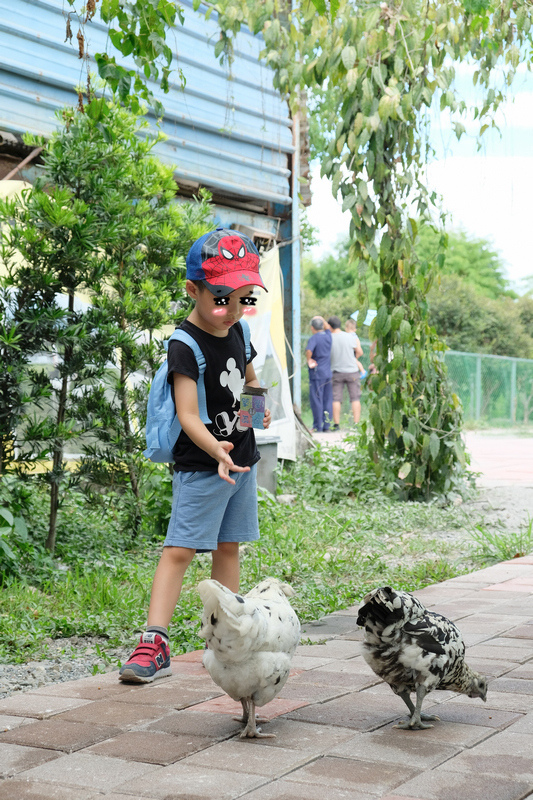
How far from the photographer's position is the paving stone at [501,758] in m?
2.62

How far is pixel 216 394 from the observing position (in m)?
3.69

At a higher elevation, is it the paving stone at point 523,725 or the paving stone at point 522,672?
the paving stone at point 523,725

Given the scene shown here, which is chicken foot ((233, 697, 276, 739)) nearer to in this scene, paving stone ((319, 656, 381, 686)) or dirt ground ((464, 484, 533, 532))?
paving stone ((319, 656, 381, 686))

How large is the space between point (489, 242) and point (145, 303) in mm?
44781

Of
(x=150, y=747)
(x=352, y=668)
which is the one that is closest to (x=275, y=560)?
(x=352, y=668)

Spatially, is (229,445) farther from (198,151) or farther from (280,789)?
(198,151)

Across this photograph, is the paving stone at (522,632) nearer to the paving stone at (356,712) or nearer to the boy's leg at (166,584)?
the paving stone at (356,712)

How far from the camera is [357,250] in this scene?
7.73 m

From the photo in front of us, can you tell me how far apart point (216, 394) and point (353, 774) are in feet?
5.23

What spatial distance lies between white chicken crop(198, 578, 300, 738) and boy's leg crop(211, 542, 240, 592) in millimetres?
896

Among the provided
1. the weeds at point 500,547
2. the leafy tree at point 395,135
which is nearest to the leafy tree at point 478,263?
the leafy tree at point 395,135

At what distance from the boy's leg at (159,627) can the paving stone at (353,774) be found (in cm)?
105

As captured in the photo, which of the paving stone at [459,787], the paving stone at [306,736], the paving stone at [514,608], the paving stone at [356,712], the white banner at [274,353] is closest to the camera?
the paving stone at [459,787]

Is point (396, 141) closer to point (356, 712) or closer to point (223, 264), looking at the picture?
point (223, 264)
